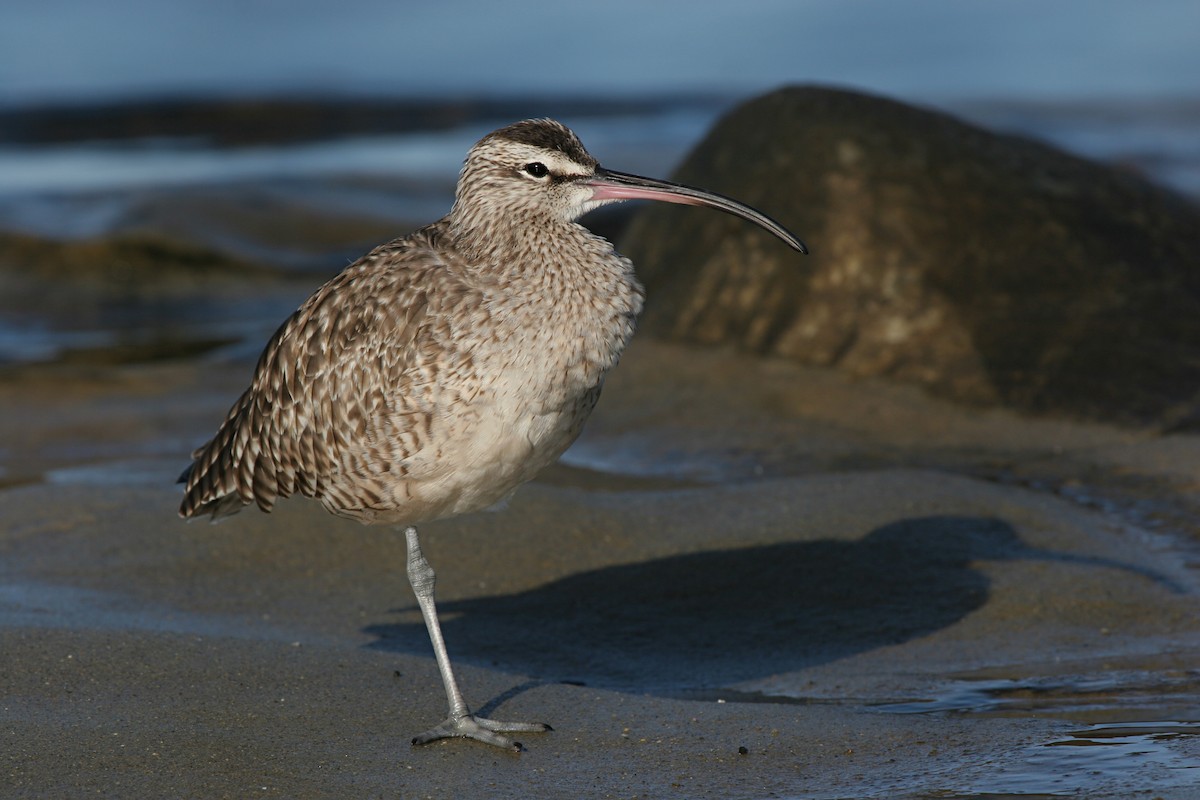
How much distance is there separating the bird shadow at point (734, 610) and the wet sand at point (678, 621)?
0.6 inches

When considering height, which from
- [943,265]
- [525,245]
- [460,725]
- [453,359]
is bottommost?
[460,725]

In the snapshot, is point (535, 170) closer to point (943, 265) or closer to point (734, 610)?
point (734, 610)

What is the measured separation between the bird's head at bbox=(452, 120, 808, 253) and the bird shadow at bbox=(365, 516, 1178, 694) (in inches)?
65.3

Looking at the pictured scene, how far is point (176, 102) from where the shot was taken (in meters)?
29.5

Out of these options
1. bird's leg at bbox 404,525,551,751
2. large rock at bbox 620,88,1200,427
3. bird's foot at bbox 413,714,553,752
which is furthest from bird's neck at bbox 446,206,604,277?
large rock at bbox 620,88,1200,427

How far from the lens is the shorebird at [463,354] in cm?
498

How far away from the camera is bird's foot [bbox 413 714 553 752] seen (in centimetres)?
486

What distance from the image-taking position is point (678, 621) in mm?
6172

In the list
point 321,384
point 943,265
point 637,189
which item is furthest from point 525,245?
point 943,265

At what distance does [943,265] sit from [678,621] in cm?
356

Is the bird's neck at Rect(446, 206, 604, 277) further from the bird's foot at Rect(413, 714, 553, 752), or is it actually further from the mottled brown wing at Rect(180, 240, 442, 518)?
the bird's foot at Rect(413, 714, 553, 752)

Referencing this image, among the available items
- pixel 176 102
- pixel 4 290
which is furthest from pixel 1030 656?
pixel 176 102

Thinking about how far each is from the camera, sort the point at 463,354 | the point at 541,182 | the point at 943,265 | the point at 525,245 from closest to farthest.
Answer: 1. the point at 463,354
2. the point at 525,245
3. the point at 541,182
4. the point at 943,265

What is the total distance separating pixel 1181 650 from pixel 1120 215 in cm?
433
